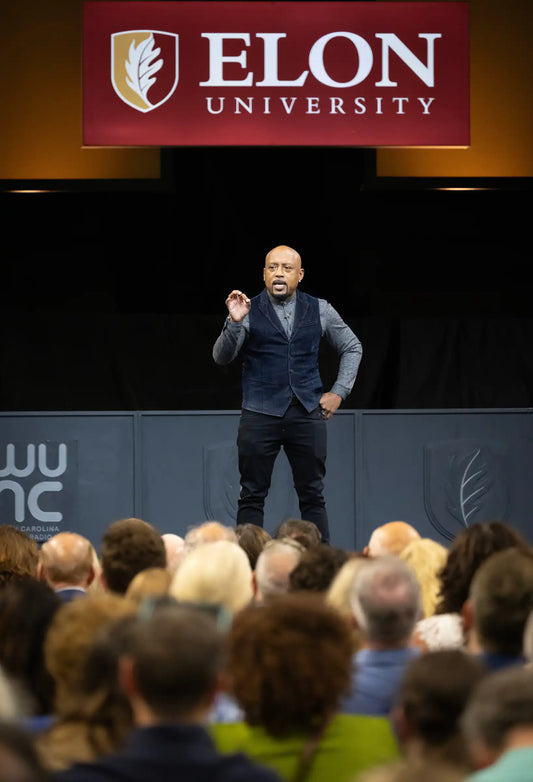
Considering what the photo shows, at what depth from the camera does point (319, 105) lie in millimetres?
7855

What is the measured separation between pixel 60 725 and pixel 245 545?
222cm

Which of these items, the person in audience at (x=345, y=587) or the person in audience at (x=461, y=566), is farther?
the person in audience at (x=461, y=566)

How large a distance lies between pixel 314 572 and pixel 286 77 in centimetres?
511

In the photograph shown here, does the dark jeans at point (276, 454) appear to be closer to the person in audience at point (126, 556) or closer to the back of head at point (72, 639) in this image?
the person in audience at point (126, 556)

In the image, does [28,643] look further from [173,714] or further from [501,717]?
[501,717]

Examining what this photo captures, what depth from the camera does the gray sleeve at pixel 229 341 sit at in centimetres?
567

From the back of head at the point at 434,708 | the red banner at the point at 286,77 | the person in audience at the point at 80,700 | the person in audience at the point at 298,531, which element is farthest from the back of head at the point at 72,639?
the red banner at the point at 286,77

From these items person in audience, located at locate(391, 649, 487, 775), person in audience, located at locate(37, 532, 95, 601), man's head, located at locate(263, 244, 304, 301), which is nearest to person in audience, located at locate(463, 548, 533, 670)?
person in audience, located at locate(391, 649, 487, 775)

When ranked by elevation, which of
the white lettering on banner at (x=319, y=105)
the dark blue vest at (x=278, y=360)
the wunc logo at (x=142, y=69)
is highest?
the wunc logo at (x=142, y=69)

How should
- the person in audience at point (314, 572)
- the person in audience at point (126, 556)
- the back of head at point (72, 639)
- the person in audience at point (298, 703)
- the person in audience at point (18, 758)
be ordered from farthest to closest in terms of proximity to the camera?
the person in audience at point (126, 556) → the person in audience at point (314, 572) → the back of head at point (72, 639) → the person in audience at point (298, 703) → the person in audience at point (18, 758)

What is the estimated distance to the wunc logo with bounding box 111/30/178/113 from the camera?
7.89 metres

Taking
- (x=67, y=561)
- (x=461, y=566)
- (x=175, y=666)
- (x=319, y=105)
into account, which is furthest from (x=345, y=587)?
(x=319, y=105)

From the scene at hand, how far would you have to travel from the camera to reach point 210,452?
774 cm

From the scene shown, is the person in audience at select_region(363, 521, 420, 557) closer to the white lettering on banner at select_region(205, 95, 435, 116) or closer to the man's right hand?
the man's right hand
